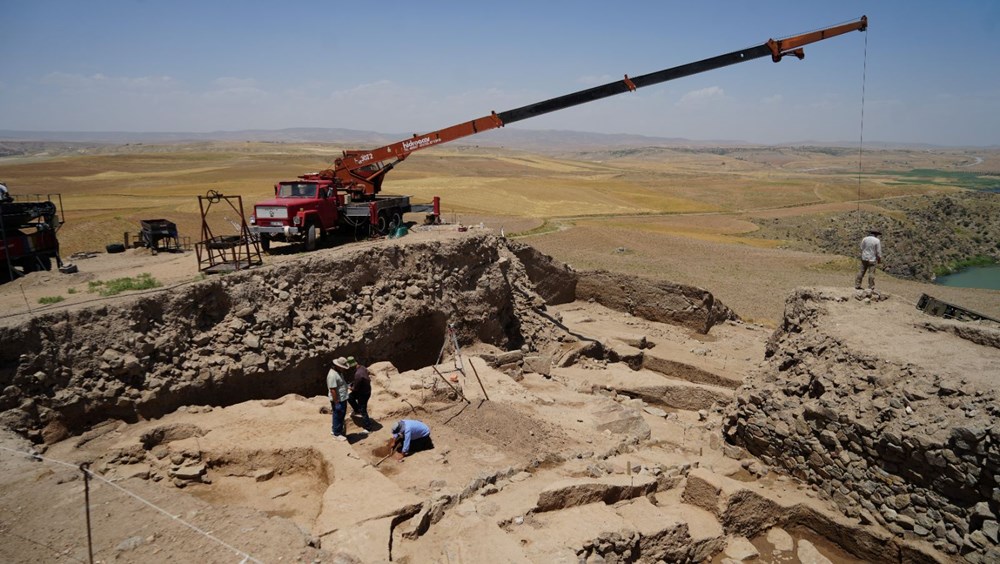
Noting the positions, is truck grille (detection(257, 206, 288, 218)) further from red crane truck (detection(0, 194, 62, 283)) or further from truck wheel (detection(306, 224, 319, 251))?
red crane truck (detection(0, 194, 62, 283))

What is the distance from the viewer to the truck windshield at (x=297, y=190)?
1588cm

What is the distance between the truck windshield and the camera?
1588cm

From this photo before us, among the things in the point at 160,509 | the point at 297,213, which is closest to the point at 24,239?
the point at 297,213

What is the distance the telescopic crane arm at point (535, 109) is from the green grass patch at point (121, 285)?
22.2 feet

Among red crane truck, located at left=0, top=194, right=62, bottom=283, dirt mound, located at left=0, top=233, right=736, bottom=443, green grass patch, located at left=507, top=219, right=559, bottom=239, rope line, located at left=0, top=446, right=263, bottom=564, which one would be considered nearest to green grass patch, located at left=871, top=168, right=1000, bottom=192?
green grass patch, located at left=507, top=219, right=559, bottom=239

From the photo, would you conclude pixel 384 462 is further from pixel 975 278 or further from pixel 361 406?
pixel 975 278

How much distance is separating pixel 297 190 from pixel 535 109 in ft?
22.9

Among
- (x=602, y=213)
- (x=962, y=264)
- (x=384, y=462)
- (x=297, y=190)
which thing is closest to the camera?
(x=384, y=462)

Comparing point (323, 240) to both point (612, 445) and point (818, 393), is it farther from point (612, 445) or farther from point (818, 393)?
point (818, 393)

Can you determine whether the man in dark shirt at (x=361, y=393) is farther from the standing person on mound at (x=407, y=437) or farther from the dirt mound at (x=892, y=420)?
the dirt mound at (x=892, y=420)

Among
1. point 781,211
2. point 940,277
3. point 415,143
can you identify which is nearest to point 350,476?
point 415,143

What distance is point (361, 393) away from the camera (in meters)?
10.0

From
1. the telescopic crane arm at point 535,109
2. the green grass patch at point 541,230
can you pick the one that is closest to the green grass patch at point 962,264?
the green grass patch at point 541,230

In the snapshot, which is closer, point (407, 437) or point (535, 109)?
point (407, 437)
